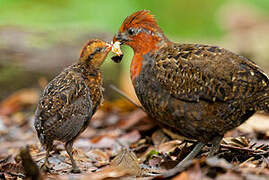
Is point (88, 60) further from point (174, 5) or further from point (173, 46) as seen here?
point (174, 5)

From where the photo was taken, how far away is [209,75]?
452cm

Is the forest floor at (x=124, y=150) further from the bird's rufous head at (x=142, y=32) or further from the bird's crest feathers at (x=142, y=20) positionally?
the bird's crest feathers at (x=142, y=20)

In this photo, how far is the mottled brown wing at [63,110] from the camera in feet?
15.0

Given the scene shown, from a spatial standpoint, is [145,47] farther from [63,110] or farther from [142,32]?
[63,110]

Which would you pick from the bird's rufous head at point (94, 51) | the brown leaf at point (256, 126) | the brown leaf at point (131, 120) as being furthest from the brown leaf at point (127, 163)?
the brown leaf at point (256, 126)

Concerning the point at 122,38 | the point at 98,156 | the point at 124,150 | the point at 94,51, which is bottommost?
the point at 98,156

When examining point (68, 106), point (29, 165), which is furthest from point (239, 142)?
point (29, 165)

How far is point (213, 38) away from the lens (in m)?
15.2

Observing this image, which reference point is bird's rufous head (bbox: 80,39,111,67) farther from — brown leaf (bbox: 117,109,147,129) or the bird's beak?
brown leaf (bbox: 117,109,147,129)

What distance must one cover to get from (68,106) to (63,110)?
3.0 inches

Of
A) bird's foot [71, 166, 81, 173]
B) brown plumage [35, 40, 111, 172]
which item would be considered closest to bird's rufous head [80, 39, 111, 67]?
brown plumage [35, 40, 111, 172]

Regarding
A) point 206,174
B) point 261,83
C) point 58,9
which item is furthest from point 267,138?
point 58,9

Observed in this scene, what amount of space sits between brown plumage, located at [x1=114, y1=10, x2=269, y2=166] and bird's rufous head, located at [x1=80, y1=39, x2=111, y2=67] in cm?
59

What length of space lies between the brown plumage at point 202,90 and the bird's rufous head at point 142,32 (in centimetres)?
30
